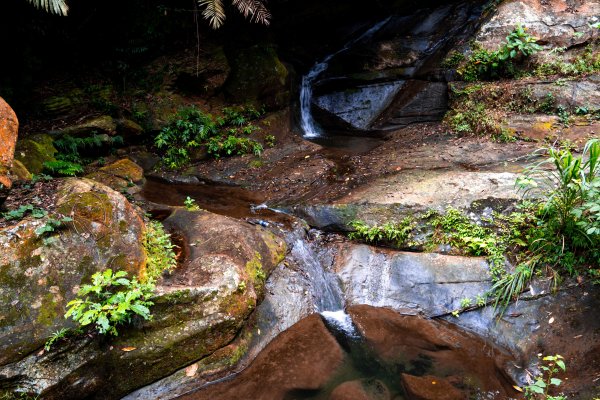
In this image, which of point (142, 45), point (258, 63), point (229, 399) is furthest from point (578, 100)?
point (142, 45)

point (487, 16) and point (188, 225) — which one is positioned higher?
point (487, 16)

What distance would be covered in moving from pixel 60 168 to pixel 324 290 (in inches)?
209

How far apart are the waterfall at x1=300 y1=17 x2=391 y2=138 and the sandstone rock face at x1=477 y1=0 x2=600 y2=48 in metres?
3.78

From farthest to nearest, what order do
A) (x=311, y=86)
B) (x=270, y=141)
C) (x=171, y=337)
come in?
(x=311, y=86) → (x=270, y=141) → (x=171, y=337)

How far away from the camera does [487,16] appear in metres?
9.92

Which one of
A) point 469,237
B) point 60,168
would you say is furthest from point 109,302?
point 60,168

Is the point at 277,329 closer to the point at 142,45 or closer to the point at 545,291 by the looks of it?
the point at 545,291

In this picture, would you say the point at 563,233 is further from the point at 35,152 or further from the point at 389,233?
the point at 35,152

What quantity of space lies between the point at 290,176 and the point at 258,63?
4.09m

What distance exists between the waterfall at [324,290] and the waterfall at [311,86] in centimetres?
542

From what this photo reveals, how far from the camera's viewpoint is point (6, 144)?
436cm

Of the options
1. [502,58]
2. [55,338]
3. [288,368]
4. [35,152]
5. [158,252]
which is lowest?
[288,368]

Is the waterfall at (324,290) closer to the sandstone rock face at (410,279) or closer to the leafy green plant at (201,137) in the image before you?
the sandstone rock face at (410,279)

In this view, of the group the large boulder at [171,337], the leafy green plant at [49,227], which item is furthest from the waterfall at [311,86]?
the leafy green plant at [49,227]
